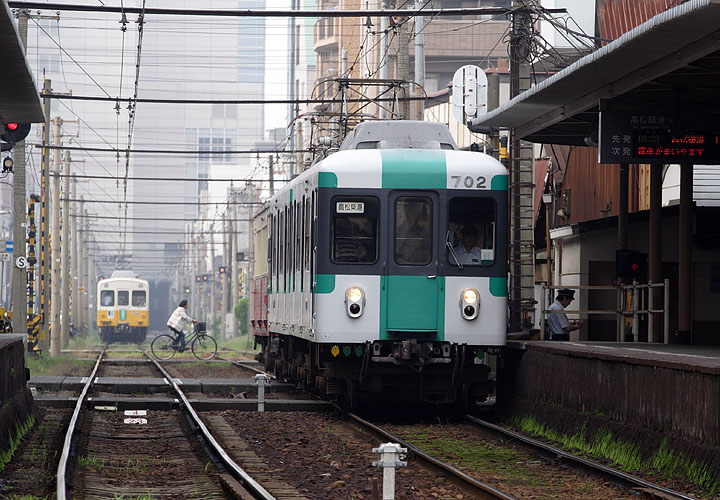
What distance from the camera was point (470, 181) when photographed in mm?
14688

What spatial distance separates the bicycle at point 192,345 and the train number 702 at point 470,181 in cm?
2041

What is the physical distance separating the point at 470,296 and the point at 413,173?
163cm

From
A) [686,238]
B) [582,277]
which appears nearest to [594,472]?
[686,238]

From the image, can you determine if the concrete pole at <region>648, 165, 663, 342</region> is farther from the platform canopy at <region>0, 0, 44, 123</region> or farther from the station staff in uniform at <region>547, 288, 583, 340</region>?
the platform canopy at <region>0, 0, 44, 123</region>

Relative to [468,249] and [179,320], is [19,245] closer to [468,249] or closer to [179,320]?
[179,320]

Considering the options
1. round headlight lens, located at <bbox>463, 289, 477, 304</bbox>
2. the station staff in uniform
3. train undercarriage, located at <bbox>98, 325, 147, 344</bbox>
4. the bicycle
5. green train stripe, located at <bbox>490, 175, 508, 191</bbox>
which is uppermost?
green train stripe, located at <bbox>490, 175, 508, 191</bbox>

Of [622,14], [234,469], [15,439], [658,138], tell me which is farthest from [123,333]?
[234,469]

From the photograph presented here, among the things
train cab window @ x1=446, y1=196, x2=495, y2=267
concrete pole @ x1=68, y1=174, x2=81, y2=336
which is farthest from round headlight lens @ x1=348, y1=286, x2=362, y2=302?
concrete pole @ x1=68, y1=174, x2=81, y2=336

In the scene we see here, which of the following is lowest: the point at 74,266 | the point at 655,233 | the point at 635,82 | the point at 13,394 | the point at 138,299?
the point at 13,394

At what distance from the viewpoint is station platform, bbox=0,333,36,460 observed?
12259mm

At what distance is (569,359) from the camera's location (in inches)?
515

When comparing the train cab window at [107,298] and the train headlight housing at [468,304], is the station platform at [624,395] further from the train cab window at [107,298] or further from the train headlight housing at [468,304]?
the train cab window at [107,298]

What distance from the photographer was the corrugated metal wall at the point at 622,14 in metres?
21.8

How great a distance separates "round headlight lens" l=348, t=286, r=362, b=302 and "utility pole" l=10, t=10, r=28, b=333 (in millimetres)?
15432
